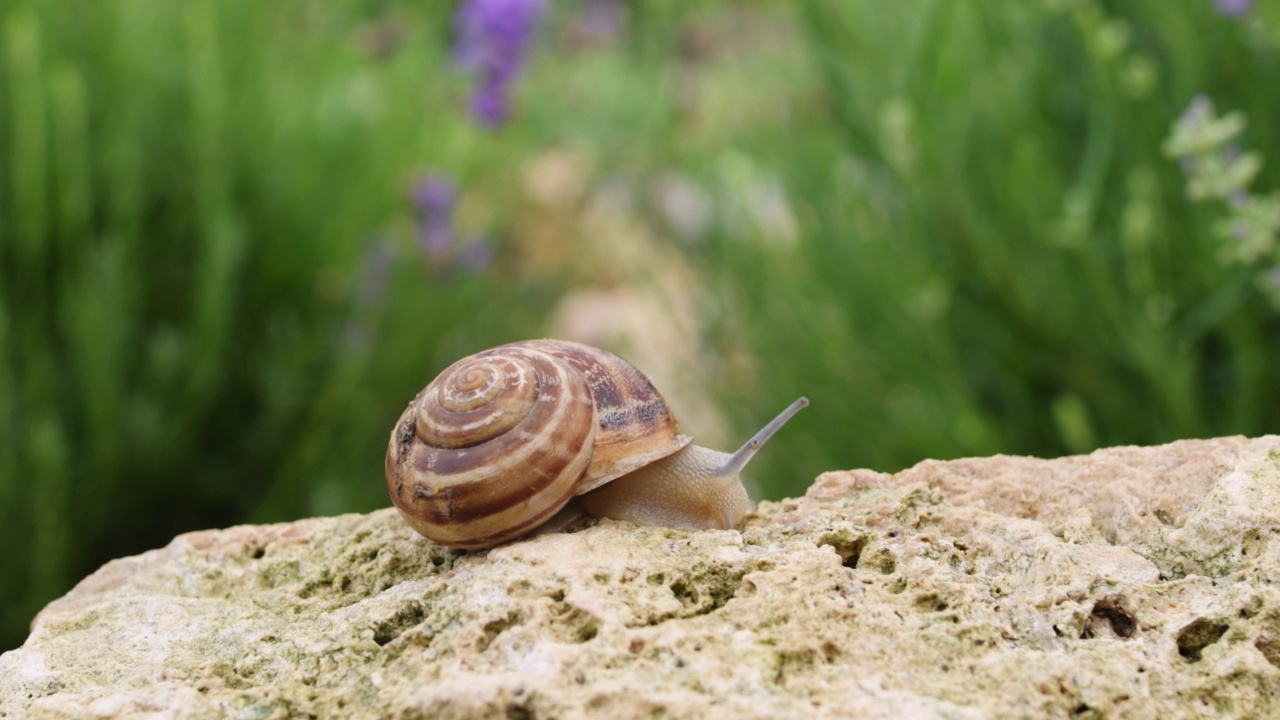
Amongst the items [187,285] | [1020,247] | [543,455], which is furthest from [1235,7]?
[187,285]

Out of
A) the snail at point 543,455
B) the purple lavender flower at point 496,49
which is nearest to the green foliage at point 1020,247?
the purple lavender flower at point 496,49

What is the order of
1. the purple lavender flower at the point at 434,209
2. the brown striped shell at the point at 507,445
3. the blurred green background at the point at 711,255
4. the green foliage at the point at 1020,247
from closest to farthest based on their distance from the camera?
1. the brown striped shell at the point at 507,445
2. the green foliage at the point at 1020,247
3. the blurred green background at the point at 711,255
4. the purple lavender flower at the point at 434,209

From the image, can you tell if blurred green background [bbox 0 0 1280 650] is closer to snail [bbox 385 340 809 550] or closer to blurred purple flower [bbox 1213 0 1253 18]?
blurred purple flower [bbox 1213 0 1253 18]

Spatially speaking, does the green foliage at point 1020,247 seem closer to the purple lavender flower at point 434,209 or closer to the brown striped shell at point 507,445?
the purple lavender flower at point 434,209

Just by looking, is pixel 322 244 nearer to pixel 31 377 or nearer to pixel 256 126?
pixel 256 126

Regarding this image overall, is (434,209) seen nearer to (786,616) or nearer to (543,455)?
(543,455)

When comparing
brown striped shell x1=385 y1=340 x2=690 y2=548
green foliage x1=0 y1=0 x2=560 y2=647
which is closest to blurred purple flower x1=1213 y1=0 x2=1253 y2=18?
brown striped shell x1=385 y1=340 x2=690 y2=548

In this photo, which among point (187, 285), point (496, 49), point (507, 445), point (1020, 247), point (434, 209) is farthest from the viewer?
point (496, 49)
